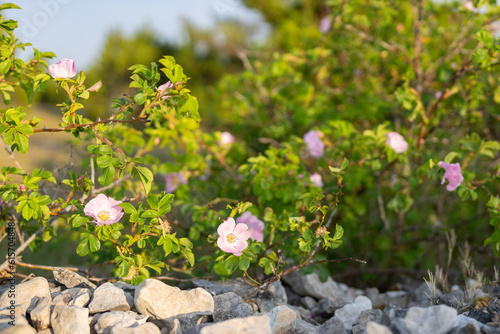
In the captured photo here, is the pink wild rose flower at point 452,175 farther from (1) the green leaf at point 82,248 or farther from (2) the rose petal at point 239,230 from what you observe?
(1) the green leaf at point 82,248

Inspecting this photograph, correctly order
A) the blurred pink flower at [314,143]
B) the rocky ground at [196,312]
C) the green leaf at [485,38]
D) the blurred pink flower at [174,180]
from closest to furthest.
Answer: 1. the rocky ground at [196,312]
2. the green leaf at [485,38]
3. the blurred pink flower at [314,143]
4. the blurred pink flower at [174,180]

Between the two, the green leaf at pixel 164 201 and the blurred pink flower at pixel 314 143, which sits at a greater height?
the green leaf at pixel 164 201

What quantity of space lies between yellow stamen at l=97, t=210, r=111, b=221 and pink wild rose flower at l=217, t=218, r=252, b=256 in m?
0.41

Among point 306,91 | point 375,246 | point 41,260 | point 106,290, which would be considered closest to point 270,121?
point 306,91

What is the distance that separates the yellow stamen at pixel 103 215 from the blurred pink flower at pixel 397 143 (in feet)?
4.67

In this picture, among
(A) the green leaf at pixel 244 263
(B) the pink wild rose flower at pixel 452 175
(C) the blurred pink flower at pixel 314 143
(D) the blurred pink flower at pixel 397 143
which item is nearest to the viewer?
(A) the green leaf at pixel 244 263

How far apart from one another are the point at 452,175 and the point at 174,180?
4.87ft

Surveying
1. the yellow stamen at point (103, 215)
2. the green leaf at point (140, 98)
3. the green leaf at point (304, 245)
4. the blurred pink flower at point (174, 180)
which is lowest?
the blurred pink flower at point (174, 180)

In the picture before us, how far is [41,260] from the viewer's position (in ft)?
10.8

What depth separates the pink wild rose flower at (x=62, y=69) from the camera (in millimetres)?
1576

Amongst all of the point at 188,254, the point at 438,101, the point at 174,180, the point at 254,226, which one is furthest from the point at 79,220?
the point at 438,101

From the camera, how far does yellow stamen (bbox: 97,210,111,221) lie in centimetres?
156

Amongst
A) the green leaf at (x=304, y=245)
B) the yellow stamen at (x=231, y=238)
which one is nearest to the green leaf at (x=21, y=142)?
the yellow stamen at (x=231, y=238)

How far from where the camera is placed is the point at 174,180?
8.23 feet
